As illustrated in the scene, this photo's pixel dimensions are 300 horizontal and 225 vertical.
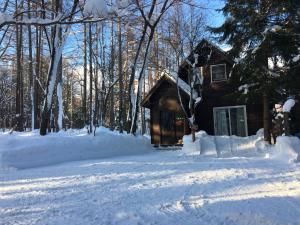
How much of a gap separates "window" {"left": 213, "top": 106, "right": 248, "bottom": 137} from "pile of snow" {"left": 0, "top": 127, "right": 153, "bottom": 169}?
5316mm

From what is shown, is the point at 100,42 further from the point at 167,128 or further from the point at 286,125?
the point at 286,125

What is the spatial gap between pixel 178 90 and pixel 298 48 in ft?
20.8

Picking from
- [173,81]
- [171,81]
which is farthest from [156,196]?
[171,81]

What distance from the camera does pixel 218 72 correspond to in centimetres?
1945

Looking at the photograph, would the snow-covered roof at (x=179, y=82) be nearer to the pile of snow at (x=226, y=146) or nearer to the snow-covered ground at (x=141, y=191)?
the pile of snow at (x=226, y=146)

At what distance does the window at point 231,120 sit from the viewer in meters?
18.6

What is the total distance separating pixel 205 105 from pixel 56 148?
31.5 feet

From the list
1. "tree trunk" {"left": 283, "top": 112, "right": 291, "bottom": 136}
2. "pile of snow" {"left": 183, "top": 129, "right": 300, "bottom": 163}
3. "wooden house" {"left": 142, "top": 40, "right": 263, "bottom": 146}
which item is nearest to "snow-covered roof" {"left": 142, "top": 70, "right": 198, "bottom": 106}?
"wooden house" {"left": 142, "top": 40, "right": 263, "bottom": 146}

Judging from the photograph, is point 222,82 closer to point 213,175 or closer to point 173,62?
point 173,62

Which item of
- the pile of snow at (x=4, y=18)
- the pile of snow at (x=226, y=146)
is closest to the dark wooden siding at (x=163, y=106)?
the pile of snow at (x=226, y=146)

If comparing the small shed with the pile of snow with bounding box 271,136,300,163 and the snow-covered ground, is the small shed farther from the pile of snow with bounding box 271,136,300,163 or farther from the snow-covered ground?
the pile of snow with bounding box 271,136,300,163

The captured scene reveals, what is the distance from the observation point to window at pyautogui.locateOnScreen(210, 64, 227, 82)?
63.4 ft

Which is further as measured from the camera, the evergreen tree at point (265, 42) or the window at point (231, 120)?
the window at point (231, 120)

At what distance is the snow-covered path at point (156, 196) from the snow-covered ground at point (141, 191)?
0.01 meters
